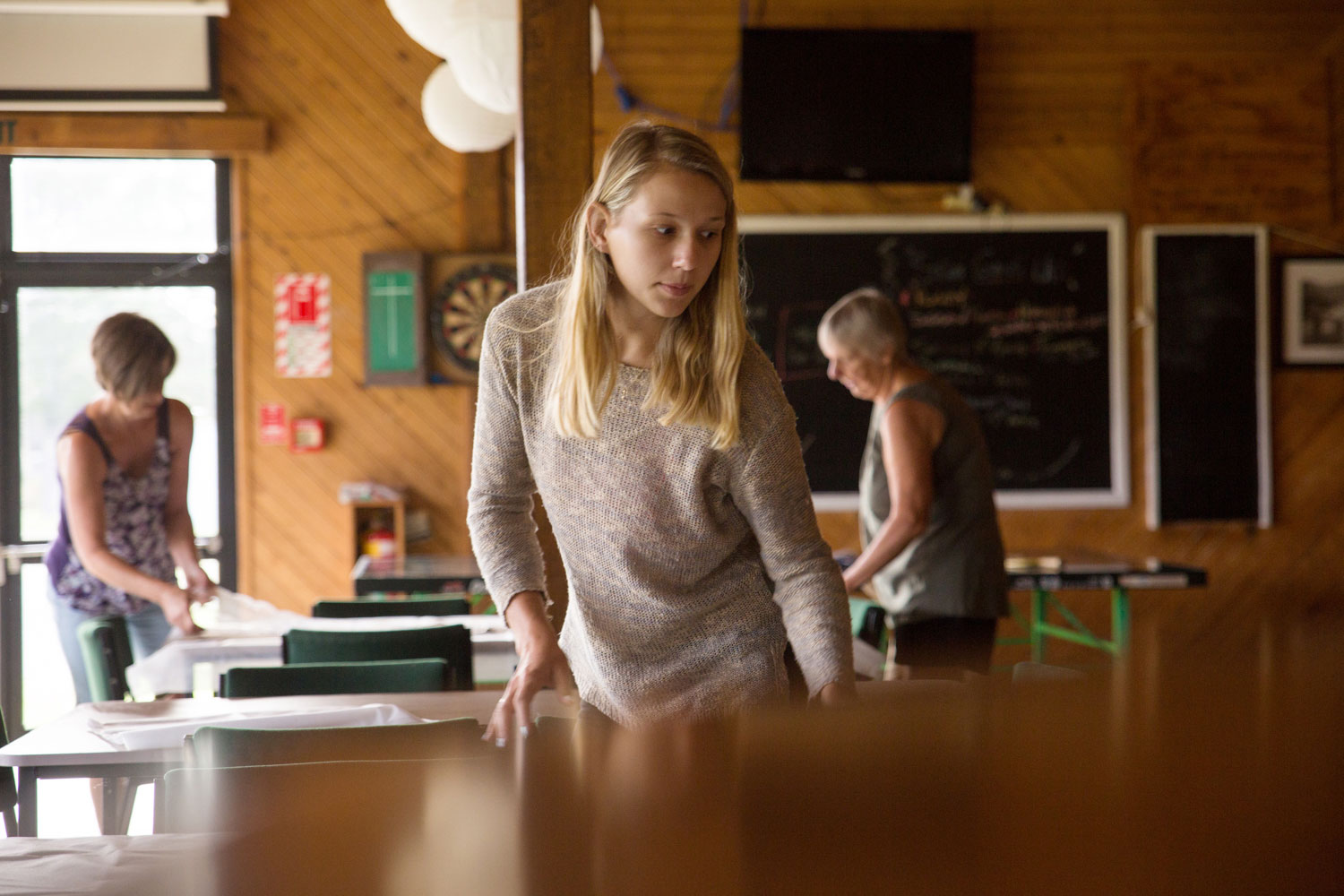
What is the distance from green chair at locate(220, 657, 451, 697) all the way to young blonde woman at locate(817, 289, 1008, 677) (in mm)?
992

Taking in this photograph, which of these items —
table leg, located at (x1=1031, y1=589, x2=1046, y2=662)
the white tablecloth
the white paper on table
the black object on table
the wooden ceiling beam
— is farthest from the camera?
table leg, located at (x1=1031, y1=589, x2=1046, y2=662)

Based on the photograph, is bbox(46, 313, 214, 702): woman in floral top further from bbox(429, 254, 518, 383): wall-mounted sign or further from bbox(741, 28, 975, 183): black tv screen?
bbox(741, 28, 975, 183): black tv screen

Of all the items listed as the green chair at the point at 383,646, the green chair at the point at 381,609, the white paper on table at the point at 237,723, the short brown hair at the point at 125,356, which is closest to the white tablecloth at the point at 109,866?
the white paper on table at the point at 237,723

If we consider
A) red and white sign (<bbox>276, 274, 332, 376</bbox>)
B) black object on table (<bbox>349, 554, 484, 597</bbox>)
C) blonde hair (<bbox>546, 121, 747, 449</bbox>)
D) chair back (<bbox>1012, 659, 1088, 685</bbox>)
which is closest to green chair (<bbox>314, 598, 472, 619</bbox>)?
black object on table (<bbox>349, 554, 484, 597</bbox>)

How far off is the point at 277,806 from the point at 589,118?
2458mm

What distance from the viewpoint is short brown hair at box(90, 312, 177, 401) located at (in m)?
3.06

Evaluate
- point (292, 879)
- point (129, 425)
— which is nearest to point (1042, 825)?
point (292, 879)

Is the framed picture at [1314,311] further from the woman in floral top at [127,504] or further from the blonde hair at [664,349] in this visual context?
the blonde hair at [664,349]

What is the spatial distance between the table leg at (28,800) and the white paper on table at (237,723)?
0.36 ft

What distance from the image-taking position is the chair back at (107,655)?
2818 millimetres

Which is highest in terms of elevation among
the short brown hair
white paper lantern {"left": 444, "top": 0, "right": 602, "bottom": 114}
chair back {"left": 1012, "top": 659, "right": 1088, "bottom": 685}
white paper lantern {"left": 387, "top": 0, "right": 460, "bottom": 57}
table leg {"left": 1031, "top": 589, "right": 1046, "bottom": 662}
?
white paper lantern {"left": 387, "top": 0, "right": 460, "bottom": 57}

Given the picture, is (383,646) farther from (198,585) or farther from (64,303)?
(64,303)

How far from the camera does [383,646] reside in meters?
2.74

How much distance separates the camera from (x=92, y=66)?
218 inches
